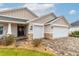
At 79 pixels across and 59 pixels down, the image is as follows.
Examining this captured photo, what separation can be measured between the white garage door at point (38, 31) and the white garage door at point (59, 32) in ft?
0.59

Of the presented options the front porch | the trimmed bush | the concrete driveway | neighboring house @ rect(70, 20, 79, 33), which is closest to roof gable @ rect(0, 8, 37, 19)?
the front porch

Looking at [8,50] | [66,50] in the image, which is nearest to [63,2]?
[66,50]

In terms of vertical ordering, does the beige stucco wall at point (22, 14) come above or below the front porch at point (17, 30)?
above

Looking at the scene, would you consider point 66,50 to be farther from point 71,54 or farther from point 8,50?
point 8,50

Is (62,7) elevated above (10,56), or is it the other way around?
(62,7)

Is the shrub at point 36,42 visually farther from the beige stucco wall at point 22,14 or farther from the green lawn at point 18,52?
the beige stucco wall at point 22,14

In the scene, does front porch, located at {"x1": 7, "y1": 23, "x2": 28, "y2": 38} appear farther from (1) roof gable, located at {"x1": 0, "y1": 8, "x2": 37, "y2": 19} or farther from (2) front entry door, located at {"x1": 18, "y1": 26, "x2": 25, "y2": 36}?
(1) roof gable, located at {"x1": 0, "y1": 8, "x2": 37, "y2": 19}

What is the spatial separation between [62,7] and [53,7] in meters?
0.13

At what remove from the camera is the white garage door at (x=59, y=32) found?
9.92 feet

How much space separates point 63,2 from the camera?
2.91 m

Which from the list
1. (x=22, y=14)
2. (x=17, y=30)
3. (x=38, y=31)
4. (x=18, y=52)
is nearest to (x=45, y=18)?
(x=38, y=31)

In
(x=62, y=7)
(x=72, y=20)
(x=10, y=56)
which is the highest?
(x=62, y=7)

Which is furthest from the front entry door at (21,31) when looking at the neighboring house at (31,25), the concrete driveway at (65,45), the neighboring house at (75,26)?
the neighboring house at (75,26)

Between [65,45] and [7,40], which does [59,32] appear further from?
[7,40]
